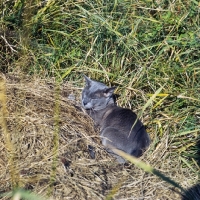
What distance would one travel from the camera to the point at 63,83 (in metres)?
4.29

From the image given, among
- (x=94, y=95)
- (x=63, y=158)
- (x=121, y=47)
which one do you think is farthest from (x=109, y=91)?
(x=63, y=158)

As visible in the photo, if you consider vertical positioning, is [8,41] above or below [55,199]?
above

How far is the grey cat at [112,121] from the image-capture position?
146 inches

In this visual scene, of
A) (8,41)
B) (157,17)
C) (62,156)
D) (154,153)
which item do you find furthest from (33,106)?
(157,17)

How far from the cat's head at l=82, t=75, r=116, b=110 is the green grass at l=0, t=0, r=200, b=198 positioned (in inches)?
6.2

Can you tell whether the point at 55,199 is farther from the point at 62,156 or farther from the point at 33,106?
the point at 33,106

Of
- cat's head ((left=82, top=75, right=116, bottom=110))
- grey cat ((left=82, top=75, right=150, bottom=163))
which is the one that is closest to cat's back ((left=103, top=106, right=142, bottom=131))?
grey cat ((left=82, top=75, right=150, bottom=163))

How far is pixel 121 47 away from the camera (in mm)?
4172

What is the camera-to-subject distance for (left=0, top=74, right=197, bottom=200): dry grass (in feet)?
9.62

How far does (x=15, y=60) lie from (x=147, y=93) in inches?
57.2

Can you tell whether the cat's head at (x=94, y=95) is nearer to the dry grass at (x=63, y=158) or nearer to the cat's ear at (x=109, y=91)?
the cat's ear at (x=109, y=91)

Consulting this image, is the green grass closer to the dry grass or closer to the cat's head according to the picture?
the cat's head

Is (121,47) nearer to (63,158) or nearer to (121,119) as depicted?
(121,119)

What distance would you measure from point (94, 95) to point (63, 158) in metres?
1.06
